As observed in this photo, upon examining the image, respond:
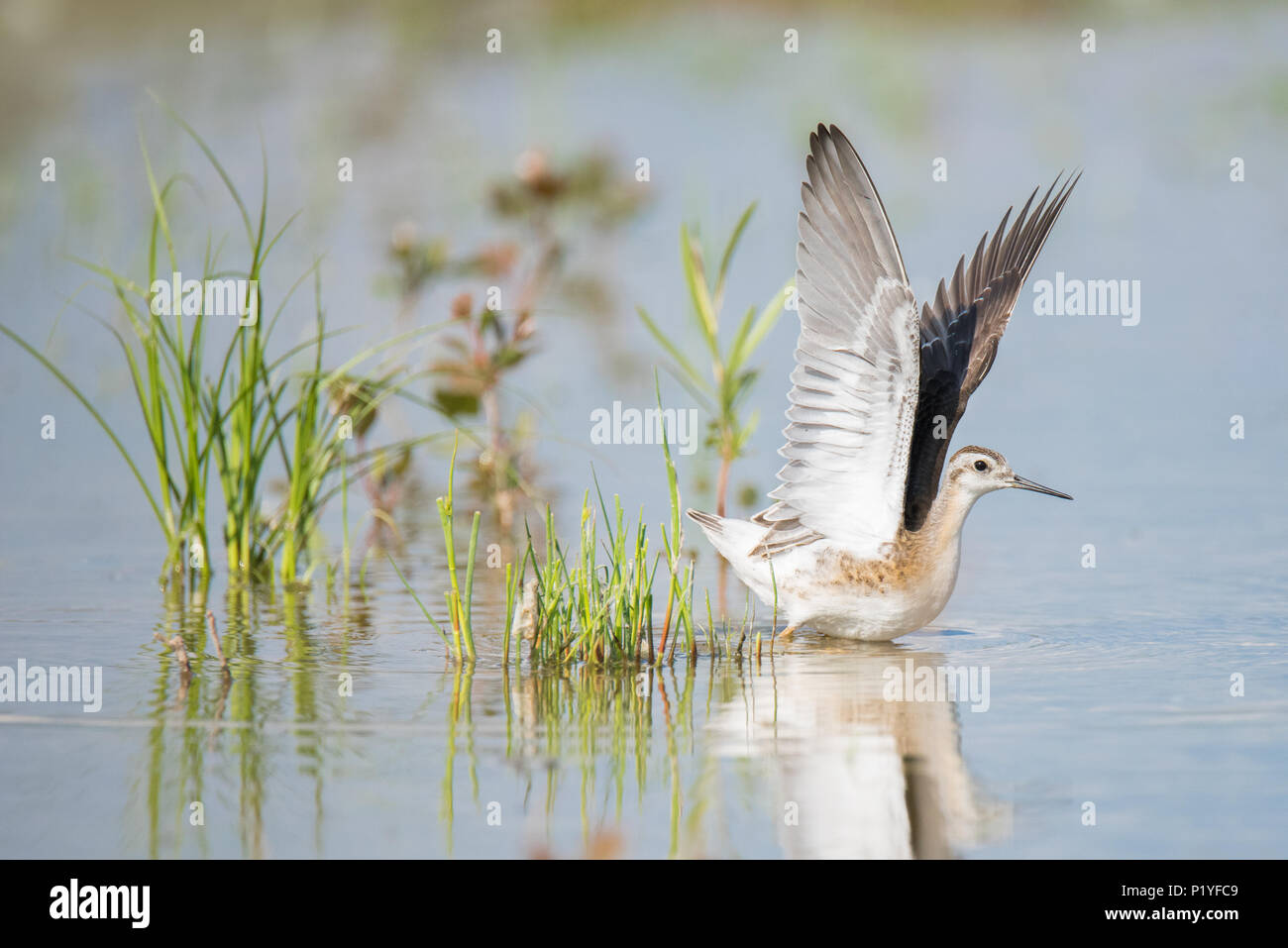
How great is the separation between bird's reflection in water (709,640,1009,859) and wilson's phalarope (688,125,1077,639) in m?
0.32

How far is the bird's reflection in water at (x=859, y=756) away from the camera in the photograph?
4781mm

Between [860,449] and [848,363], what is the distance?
378 mm

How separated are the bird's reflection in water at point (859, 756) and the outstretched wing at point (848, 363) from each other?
70cm

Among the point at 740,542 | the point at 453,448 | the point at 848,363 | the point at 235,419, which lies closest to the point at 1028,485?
the point at 848,363

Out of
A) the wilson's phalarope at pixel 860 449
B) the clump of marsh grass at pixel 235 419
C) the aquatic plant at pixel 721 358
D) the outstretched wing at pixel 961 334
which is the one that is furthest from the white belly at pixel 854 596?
the clump of marsh grass at pixel 235 419

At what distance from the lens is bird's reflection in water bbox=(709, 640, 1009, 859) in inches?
188

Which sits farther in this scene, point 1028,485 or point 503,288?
point 503,288

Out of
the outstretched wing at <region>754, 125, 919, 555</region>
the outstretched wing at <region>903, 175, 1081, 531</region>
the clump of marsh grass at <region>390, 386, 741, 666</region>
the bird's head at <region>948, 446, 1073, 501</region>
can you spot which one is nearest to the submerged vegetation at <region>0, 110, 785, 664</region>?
the clump of marsh grass at <region>390, 386, 741, 666</region>

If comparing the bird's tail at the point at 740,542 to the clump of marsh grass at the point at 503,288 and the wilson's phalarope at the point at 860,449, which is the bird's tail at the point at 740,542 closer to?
the wilson's phalarope at the point at 860,449

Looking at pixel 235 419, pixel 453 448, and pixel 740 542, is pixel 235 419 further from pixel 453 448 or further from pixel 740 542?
pixel 740 542

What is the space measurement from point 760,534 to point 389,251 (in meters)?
4.00

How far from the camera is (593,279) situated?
14.3m

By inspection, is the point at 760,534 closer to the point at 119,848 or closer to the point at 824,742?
the point at 824,742

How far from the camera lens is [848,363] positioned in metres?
6.81
